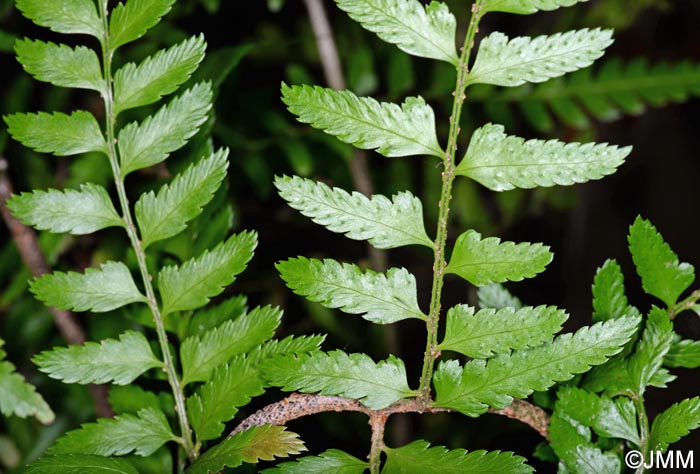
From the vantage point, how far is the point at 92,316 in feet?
4.80

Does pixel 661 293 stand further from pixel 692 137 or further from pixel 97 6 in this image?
pixel 692 137

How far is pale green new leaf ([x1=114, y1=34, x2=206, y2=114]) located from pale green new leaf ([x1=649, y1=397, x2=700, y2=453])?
0.67m

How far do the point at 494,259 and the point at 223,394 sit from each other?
354 mm

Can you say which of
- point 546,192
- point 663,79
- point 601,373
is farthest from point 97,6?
point 546,192

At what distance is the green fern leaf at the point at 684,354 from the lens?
0.81 metres

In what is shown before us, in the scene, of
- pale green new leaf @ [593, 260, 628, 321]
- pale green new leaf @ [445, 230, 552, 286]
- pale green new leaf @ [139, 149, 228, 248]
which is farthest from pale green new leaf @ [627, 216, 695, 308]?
pale green new leaf @ [139, 149, 228, 248]

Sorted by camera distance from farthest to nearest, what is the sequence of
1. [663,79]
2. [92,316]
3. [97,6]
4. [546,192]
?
[546,192] → [663,79] → [92,316] → [97,6]

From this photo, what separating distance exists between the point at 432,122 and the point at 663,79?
1.30m

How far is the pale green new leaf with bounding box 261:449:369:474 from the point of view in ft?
2.51

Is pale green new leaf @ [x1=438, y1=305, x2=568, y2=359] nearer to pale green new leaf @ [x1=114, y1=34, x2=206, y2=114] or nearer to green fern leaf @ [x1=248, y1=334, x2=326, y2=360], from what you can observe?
green fern leaf @ [x1=248, y1=334, x2=326, y2=360]

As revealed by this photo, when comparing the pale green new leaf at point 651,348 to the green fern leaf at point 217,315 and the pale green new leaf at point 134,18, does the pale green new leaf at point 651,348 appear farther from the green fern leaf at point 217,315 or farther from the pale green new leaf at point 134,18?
the pale green new leaf at point 134,18

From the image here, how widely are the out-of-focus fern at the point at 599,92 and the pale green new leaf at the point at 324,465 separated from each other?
1.28 metres

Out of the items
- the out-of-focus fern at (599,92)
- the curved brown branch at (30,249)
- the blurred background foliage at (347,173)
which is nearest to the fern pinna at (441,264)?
the blurred background foliage at (347,173)

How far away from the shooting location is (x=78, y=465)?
2.59 feet
